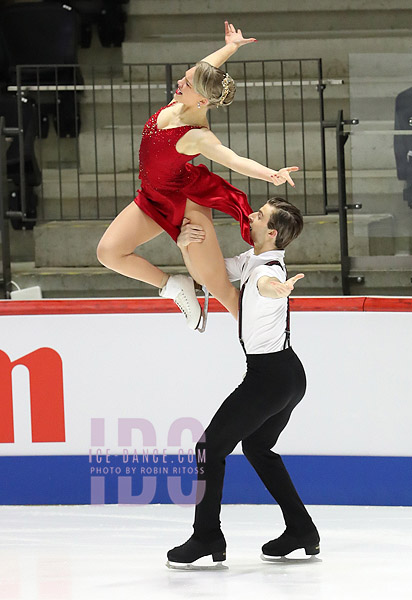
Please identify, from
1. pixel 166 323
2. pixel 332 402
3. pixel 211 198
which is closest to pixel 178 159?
pixel 211 198

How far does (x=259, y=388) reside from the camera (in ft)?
10.3

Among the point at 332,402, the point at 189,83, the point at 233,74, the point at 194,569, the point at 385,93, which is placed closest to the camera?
the point at 189,83

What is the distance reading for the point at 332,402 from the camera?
4148 millimetres

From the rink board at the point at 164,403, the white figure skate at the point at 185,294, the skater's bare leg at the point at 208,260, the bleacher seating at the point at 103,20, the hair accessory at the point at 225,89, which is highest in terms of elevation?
the bleacher seating at the point at 103,20

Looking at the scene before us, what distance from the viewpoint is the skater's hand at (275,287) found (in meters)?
2.98

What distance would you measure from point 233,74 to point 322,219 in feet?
5.35

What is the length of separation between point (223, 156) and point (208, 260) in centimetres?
39

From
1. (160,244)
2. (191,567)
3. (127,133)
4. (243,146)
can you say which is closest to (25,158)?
(127,133)

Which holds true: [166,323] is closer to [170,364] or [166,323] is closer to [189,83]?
[170,364]

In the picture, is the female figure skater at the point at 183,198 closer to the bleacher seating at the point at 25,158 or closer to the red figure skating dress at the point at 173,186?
the red figure skating dress at the point at 173,186

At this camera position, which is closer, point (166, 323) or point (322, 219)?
point (166, 323)

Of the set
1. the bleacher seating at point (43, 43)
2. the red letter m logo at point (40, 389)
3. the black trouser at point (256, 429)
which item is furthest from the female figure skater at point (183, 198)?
the bleacher seating at point (43, 43)

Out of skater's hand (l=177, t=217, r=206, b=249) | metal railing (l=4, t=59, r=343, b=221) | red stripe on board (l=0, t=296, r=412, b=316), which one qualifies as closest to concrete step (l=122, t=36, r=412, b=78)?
metal railing (l=4, t=59, r=343, b=221)

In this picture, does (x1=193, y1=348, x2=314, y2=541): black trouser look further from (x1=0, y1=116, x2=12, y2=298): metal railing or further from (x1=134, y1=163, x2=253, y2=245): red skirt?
(x1=0, y1=116, x2=12, y2=298): metal railing
